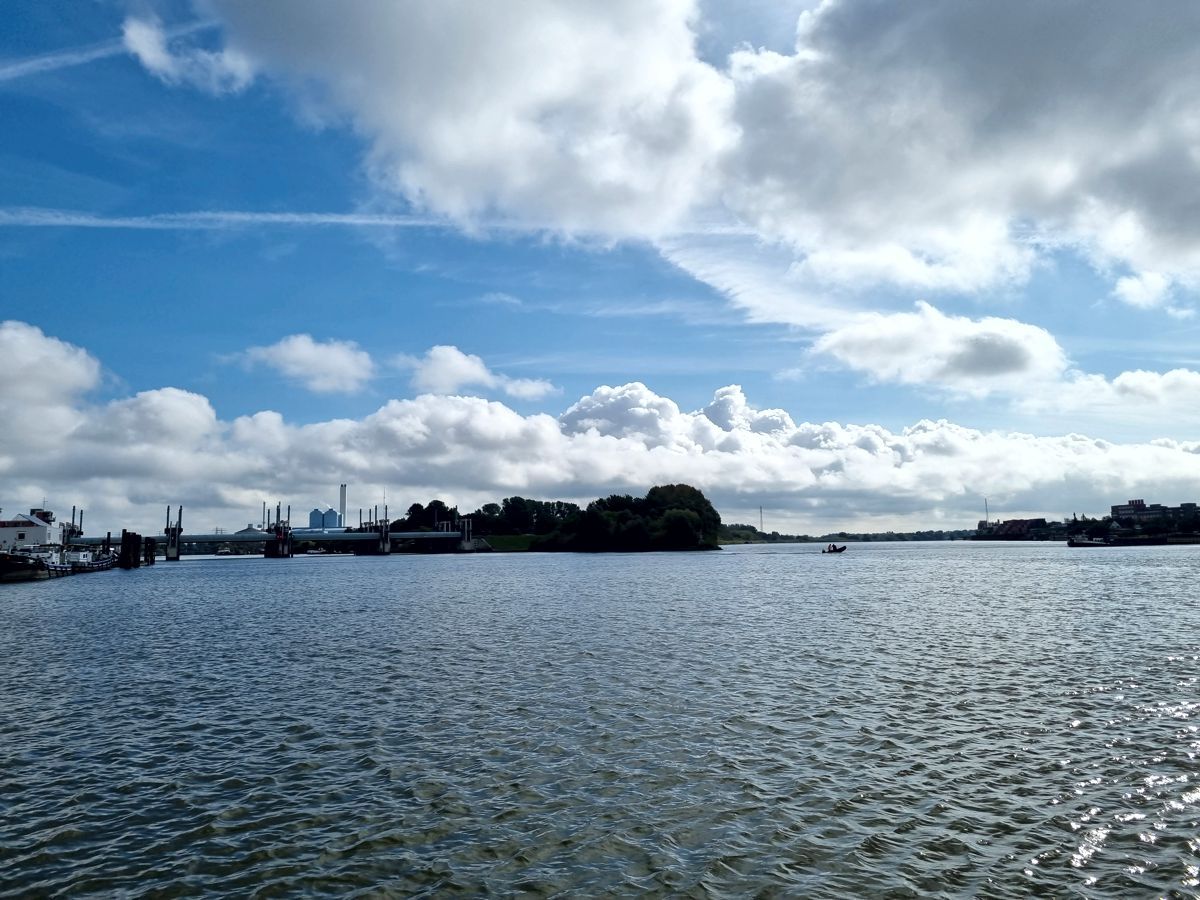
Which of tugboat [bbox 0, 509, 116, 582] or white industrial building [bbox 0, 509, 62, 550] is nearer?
tugboat [bbox 0, 509, 116, 582]

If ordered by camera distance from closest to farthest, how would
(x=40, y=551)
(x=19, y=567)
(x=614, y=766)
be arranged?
(x=614, y=766), (x=19, y=567), (x=40, y=551)

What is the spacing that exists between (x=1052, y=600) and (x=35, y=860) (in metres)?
71.4

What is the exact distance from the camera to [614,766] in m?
19.3

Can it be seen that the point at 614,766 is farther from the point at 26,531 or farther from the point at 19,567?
the point at 26,531

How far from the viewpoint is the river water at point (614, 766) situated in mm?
13477

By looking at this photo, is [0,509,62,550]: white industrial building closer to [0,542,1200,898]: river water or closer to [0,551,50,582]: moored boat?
[0,551,50,582]: moored boat

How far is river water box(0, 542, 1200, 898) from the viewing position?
44.2 feet

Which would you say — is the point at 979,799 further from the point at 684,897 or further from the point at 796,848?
the point at 684,897

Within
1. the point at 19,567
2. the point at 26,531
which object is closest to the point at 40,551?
the point at 26,531

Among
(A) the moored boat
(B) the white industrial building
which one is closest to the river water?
(A) the moored boat

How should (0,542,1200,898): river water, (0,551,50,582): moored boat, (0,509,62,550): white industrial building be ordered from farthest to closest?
(0,509,62,550): white industrial building → (0,551,50,582): moored boat → (0,542,1200,898): river water

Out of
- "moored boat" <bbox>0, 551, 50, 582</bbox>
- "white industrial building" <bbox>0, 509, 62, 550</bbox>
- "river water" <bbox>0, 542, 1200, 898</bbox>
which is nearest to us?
"river water" <bbox>0, 542, 1200, 898</bbox>

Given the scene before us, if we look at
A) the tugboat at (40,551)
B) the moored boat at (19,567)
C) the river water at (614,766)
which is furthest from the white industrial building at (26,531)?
the river water at (614,766)

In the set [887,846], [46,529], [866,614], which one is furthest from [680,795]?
[46,529]
